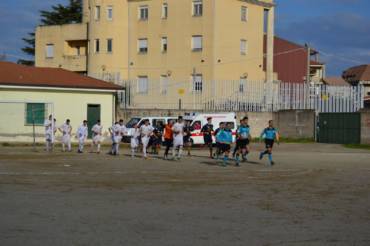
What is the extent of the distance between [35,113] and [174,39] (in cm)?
2157

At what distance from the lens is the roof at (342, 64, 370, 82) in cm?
9356

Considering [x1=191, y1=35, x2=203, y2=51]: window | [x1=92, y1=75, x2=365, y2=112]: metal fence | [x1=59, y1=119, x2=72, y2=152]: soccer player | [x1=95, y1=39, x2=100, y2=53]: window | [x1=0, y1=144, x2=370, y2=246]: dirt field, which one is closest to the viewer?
[x1=0, y1=144, x2=370, y2=246]: dirt field

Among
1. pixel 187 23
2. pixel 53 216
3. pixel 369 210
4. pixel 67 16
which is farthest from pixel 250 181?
pixel 67 16

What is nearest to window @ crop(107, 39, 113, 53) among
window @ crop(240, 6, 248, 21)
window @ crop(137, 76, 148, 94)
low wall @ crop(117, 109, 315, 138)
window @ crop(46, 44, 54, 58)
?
window @ crop(137, 76, 148, 94)

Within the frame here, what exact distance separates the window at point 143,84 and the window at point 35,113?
57.2 feet

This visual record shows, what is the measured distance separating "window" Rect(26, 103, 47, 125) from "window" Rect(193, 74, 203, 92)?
17020 millimetres

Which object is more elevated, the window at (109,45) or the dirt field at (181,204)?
the window at (109,45)

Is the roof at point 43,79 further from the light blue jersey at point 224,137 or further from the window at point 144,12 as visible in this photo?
the light blue jersey at point 224,137

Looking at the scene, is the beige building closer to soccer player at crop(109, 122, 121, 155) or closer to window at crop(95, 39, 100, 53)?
window at crop(95, 39, 100, 53)

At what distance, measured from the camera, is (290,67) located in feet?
243

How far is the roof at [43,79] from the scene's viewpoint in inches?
1653

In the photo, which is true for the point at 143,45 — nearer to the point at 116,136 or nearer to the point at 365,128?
the point at 365,128

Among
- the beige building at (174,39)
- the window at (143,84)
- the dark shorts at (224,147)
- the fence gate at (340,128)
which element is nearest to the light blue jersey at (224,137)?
the dark shorts at (224,147)

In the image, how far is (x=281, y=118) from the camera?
49719 mm
